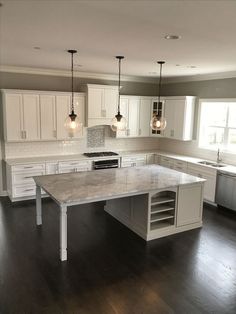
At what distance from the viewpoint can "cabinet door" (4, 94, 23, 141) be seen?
18.9 ft

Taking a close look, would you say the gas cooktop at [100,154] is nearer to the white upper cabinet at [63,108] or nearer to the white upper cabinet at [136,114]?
the white upper cabinet at [136,114]

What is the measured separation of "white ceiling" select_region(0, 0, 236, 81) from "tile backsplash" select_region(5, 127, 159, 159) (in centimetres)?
261

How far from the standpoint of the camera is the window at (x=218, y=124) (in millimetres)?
6262

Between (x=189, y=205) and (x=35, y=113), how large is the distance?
12.3ft

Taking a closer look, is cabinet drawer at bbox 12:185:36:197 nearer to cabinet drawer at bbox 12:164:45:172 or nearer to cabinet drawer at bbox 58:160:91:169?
cabinet drawer at bbox 12:164:45:172

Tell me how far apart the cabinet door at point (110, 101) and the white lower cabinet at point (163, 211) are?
2629mm

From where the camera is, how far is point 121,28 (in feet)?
8.70

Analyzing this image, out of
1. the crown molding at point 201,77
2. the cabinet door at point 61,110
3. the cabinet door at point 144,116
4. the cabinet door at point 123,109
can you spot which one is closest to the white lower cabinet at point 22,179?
the cabinet door at point 61,110

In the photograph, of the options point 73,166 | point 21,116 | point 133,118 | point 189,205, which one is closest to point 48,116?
point 21,116

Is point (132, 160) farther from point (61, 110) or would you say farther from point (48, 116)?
point (48, 116)

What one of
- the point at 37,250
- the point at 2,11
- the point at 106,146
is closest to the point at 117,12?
the point at 2,11

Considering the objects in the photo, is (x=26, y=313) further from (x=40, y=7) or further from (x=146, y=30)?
(x=146, y=30)

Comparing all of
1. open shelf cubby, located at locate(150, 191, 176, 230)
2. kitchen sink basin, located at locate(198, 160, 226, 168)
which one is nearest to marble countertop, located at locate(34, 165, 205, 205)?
open shelf cubby, located at locate(150, 191, 176, 230)

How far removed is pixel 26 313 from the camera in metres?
2.78
